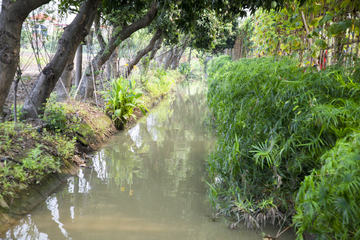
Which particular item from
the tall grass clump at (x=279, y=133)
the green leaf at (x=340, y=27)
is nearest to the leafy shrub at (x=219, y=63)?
the tall grass clump at (x=279, y=133)

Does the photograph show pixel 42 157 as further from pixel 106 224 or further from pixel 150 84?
pixel 150 84

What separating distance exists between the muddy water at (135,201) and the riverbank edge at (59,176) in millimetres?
88

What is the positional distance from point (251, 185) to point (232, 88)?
1308mm

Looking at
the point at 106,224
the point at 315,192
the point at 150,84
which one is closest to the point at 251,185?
the point at 315,192

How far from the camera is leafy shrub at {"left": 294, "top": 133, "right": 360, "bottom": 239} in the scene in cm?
153

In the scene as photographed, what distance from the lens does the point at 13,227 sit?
106 inches

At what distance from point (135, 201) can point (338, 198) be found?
244 cm

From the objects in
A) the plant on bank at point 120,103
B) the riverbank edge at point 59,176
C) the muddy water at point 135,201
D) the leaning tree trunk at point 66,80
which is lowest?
the muddy water at point 135,201

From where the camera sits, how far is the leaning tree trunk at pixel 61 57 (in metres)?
4.61

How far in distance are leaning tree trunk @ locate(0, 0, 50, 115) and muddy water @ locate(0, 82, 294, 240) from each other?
162cm

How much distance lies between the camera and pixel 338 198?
1.56 metres

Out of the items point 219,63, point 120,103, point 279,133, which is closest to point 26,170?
point 279,133

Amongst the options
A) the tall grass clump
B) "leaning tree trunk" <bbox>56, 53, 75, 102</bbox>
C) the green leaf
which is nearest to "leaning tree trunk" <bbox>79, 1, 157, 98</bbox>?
"leaning tree trunk" <bbox>56, 53, 75, 102</bbox>

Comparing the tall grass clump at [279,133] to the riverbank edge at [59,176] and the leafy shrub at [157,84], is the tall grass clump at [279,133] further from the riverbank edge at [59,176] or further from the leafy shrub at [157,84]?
the leafy shrub at [157,84]
